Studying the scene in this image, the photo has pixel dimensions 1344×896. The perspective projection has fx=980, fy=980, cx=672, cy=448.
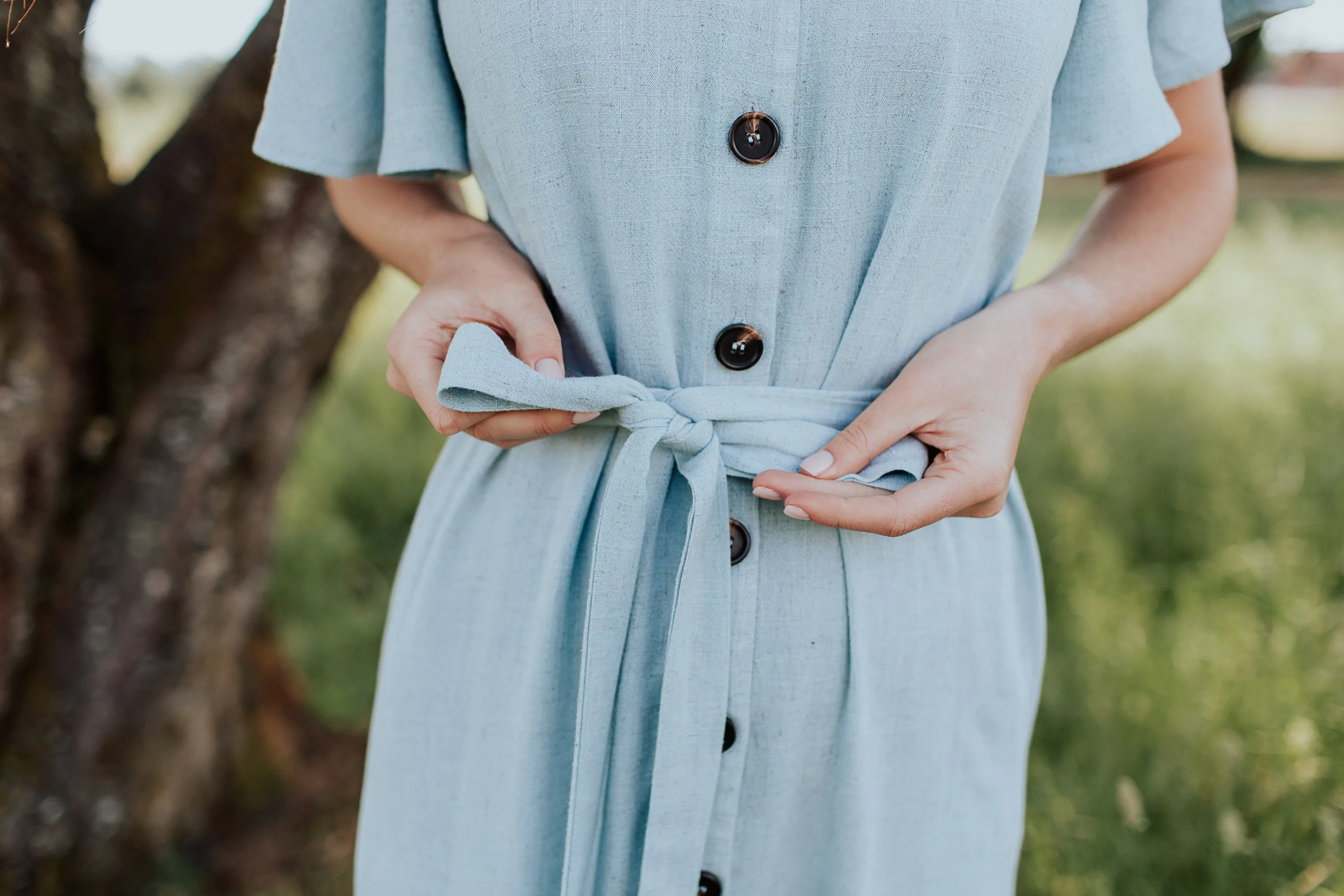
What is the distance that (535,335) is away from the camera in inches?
35.6

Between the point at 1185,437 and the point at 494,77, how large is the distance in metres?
3.98

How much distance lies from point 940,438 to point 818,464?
0.39 ft

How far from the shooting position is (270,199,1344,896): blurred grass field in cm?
212

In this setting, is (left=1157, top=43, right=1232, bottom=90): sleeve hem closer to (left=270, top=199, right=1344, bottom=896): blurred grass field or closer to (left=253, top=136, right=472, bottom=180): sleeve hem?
(left=253, top=136, right=472, bottom=180): sleeve hem

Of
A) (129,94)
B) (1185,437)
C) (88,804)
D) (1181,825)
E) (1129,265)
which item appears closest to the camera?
(1129,265)

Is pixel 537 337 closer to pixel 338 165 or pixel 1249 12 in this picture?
pixel 338 165

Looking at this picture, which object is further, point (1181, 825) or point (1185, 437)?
point (1185, 437)

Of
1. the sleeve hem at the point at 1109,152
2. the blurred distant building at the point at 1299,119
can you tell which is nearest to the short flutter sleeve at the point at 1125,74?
the sleeve hem at the point at 1109,152

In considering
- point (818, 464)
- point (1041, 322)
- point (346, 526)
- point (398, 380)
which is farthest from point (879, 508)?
point (346, 526)

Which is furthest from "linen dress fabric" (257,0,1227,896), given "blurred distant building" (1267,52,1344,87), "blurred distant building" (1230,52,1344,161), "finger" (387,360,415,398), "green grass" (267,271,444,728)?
"blurred distant building" (1230,52,1344,161)

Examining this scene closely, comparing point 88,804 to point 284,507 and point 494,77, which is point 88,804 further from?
point 284,507

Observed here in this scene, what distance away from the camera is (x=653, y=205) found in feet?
2.87

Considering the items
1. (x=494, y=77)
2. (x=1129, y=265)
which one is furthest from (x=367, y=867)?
(x=1129, y=265)

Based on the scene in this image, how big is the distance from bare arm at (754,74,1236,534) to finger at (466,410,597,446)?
182 millimetres
